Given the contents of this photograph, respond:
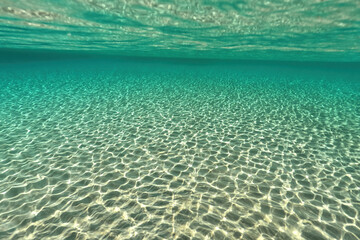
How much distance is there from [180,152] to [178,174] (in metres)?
1.13

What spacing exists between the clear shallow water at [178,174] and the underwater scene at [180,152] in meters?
0.03

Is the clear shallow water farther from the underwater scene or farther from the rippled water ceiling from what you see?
the rippled water ceiling

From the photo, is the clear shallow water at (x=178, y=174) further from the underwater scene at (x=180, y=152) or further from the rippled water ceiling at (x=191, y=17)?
the rippled water ceiling at (x=191, y=17)

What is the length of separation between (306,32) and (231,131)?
998 centimetres

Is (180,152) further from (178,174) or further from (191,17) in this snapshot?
(191,17)

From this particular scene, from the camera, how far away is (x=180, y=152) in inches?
246

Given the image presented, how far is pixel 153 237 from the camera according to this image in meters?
3.45

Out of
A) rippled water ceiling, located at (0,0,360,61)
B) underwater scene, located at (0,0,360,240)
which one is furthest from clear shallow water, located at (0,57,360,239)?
rippled water ceiling, located at (0,0,360,61)

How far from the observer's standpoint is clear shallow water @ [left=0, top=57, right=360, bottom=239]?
3.71m

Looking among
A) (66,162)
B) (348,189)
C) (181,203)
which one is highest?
(348,189)

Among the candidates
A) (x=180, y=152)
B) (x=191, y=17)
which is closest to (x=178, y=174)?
(x=180, y=152)

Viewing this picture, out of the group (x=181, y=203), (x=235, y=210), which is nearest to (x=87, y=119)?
(x=181, y=203)

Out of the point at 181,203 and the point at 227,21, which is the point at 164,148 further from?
the point at 227,21

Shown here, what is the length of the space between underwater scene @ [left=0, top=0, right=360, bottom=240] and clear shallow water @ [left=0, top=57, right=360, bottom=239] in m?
0.03
